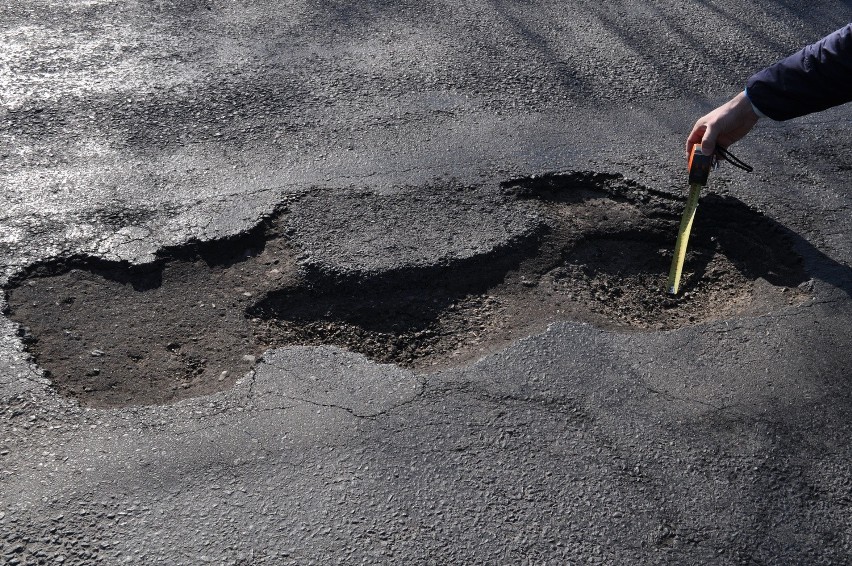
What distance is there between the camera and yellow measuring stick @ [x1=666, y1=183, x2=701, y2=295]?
12.0 feet

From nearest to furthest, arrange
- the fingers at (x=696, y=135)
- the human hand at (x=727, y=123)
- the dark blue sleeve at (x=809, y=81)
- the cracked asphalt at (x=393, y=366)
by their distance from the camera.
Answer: the cracked asphalt at (x=393, y=366), the dark blue sleeve at (x=809, y=81), the human hand at (x=727, y=123), the fingers at (x=696, y=135)

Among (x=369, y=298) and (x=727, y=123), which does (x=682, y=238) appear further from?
(x=369, y=298)

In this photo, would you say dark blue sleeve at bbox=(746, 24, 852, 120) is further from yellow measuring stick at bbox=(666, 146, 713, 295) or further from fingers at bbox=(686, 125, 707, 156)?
yellow measuring stick at bbox=(666, 146, 713, 295)

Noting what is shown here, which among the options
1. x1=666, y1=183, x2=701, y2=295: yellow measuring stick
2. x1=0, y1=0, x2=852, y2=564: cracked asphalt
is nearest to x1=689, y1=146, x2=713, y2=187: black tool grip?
x1=666, y1=183, x2=701, y2=295: yellow measuring stick

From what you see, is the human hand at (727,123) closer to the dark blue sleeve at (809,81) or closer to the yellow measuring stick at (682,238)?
the dark blue sleeve at (809,81)

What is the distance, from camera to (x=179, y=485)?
2.65 meters

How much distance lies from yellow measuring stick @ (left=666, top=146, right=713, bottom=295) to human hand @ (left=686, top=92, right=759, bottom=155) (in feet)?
0.19

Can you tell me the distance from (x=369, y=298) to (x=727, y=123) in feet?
5.84

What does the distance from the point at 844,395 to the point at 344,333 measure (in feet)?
6.68

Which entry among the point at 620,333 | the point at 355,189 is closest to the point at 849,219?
the point at 620,333

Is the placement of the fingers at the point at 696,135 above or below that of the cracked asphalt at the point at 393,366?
above

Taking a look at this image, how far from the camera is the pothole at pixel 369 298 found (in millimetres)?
3166

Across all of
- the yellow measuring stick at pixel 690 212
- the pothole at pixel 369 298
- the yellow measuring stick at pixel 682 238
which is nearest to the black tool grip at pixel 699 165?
the yellow measuring stick at pixel 690 212

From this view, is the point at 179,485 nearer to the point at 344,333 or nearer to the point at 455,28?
the point at 344,333
